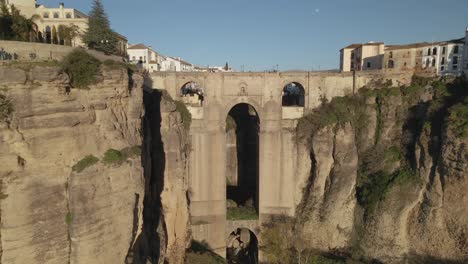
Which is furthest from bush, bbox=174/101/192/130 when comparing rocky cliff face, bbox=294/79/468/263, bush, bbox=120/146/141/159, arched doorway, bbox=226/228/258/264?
bush, bbox=120/146/141/159

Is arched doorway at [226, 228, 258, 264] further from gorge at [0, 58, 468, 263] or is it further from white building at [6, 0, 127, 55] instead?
white building at [6, 0, 127, 55]

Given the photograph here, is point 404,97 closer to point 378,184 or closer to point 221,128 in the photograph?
point 378,184

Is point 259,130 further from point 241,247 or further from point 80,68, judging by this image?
point 80,68

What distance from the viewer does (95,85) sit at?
1133cm

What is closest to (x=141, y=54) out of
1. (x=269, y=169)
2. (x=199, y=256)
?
(x=269, y=169)

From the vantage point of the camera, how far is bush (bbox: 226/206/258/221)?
86.9 feet

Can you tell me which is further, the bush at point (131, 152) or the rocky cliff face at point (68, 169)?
the bush at point (131, 152)

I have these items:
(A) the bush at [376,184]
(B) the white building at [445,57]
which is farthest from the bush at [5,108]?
(B) the white building at [445,57]

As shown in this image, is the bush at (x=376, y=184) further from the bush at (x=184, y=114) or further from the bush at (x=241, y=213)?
the bush at (x=184, y=114)

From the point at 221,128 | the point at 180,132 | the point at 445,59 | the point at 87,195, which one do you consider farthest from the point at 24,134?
the point at 445,59

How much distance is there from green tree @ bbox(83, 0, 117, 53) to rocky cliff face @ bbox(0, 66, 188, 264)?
995 centimetres

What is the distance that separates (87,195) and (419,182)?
19545 mm

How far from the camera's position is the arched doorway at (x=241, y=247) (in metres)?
28.4

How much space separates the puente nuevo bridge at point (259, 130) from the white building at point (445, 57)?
12.4 metres
